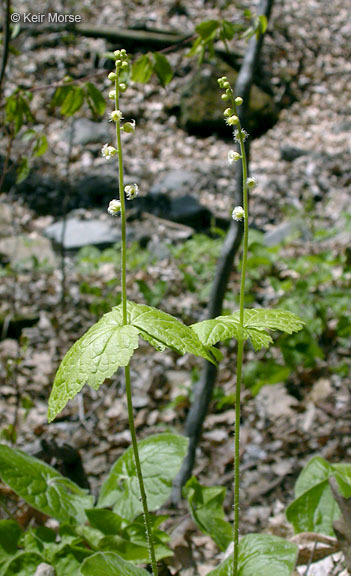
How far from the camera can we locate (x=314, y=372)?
11.5ft

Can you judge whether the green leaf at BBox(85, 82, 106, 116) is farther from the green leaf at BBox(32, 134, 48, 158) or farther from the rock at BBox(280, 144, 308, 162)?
the rock at BBox(280, 144, 308, 162)

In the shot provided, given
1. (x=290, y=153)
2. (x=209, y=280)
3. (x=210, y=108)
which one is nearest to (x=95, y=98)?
(x=209, y=280)

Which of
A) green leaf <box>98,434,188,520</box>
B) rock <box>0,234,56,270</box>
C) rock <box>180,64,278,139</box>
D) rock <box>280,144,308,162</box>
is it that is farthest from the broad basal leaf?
rock <box>180,64,278,139</box>

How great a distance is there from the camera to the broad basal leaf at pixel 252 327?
1.14 m

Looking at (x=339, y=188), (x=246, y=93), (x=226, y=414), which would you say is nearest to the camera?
(x=246, y=93)

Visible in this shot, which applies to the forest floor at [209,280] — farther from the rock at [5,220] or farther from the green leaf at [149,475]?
the green leaf at [149,475]

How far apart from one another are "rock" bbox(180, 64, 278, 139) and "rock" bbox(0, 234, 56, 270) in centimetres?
316

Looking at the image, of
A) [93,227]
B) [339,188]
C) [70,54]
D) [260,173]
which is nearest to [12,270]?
[93,227]

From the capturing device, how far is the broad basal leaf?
1.14m

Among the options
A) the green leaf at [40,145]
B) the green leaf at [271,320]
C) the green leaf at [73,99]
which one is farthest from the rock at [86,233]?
the green leaf at [271,320]

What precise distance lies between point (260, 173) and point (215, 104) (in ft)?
5.62

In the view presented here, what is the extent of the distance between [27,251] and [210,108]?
3.76m

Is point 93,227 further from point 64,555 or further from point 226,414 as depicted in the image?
→ point 64,555

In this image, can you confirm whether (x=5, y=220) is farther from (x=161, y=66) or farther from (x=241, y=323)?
(x=241, y=323)
